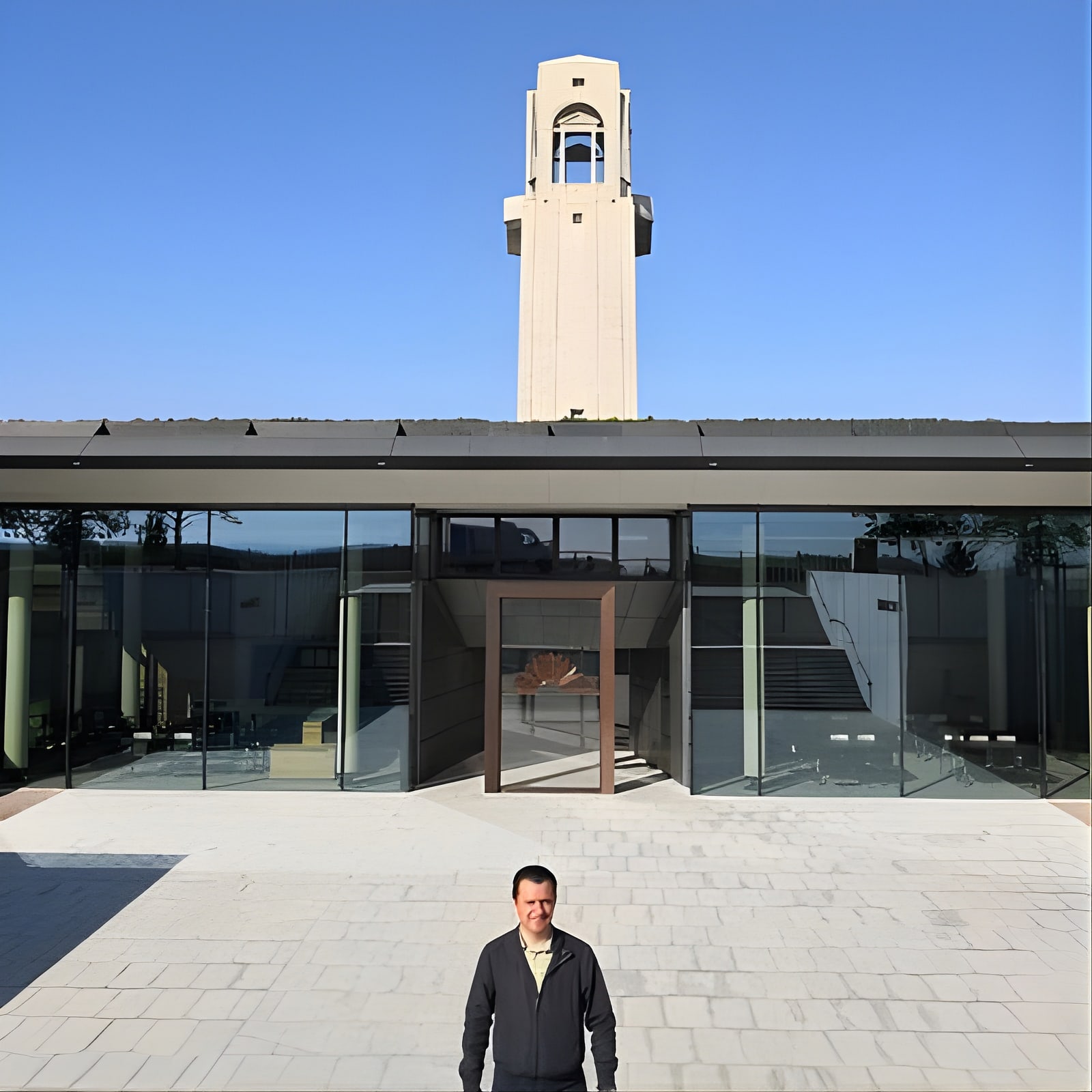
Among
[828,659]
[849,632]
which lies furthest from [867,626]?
[828,659]

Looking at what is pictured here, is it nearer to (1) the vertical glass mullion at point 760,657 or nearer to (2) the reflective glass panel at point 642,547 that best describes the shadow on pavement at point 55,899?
(2) the reflective glass panel at point 642,547

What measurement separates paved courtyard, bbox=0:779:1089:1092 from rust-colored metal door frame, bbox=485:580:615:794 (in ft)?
→ 3.24

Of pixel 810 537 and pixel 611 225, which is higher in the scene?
pixel 611 225

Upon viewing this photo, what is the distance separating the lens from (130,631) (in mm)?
13914

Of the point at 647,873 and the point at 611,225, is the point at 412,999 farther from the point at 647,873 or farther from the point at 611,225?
the point at 611,225

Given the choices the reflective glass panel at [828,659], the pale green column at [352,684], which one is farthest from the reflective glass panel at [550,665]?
the reflective glass panel at [828,659]

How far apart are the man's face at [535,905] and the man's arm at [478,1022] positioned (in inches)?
10.3

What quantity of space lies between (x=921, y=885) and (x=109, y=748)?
11289 mm

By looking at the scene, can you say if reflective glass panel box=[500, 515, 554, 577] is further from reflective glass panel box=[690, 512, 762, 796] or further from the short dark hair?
the short dark hair

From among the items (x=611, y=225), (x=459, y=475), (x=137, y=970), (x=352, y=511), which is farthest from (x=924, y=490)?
(x=611, y=225)

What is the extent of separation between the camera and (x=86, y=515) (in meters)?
13.9

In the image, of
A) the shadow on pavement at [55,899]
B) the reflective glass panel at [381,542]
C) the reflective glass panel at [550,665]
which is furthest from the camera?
the reflective glass panel at [550,665]

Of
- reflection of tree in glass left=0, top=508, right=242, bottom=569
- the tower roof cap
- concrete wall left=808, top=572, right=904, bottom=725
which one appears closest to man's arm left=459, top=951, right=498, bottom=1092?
concrete wall left=808, top=572, right=904, bottom=725

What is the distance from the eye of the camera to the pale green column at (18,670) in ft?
45.4
